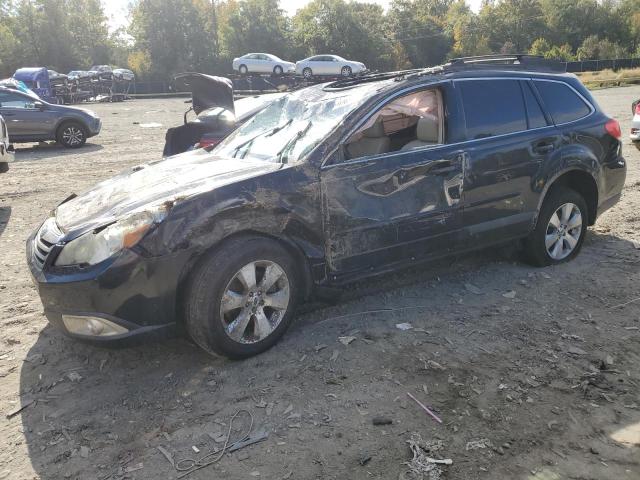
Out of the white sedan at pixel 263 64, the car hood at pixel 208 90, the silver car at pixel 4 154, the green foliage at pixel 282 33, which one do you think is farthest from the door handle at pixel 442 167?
the green foliage at pixel 282 33

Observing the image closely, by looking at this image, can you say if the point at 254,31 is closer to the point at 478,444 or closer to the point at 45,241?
the point at 45,241

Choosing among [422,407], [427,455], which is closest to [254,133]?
[422,407]

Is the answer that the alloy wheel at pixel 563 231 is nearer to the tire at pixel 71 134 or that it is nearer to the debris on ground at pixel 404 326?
the debris on ground at pixel 404 326

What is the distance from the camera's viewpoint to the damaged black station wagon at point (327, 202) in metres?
3.30

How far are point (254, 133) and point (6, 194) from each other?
6.07 meters

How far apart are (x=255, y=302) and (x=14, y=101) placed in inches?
500

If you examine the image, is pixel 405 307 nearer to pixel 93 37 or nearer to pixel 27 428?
pixel 27 428

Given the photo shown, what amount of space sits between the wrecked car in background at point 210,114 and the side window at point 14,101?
716 cm

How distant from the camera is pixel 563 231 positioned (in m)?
5.16

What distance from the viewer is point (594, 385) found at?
3.32 meters

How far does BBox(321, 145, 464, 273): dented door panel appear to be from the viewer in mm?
3838

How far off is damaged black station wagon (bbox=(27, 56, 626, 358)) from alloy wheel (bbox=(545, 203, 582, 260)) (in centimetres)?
1

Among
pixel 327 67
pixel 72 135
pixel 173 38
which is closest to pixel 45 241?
pixel 72 135

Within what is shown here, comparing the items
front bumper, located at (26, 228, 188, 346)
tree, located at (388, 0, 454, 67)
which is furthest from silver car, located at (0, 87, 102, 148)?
tree, located at (388, 0, 454, 67)
